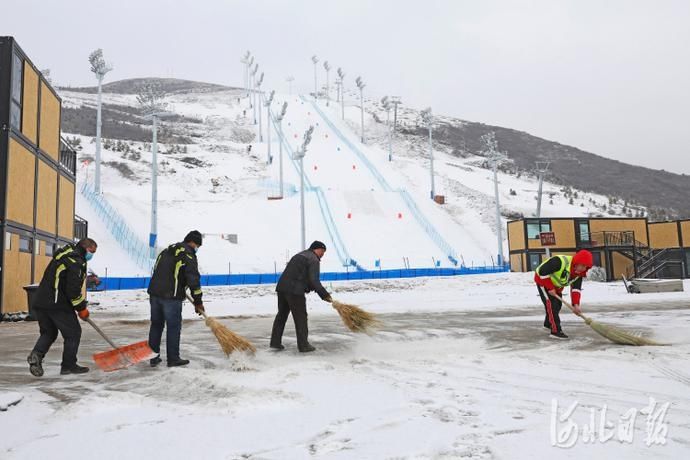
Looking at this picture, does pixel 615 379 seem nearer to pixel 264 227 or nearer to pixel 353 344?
pixel 353 344

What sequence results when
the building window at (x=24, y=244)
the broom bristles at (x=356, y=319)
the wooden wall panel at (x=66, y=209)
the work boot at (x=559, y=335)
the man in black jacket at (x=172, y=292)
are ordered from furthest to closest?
the wooden wall panel at (x=66, y=209), the building window at (x=24, y=244), the work boot at (x=559, y=335), the broom bristles at (x=356, y=319), the man in black jacket at (x=172, y=292)

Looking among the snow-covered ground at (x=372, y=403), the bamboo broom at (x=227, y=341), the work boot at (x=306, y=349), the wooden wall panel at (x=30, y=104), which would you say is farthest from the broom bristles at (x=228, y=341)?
the wooden wall panel at (x=30, y=104)

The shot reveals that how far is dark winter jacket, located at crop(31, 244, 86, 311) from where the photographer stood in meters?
5.79

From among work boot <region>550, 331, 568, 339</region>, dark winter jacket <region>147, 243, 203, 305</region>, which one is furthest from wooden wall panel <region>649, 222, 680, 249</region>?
dark winter jacket <region>147, 243, 203, 305</region>

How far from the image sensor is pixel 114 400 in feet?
14.4

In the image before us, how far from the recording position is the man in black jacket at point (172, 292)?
6.12 m

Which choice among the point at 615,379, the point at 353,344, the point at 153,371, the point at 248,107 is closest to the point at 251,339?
the point at 353,344

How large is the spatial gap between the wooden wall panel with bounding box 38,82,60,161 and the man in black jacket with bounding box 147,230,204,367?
1330 cm

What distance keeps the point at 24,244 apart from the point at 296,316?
39.6 ft

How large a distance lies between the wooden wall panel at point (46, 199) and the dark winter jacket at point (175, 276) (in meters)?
12.5

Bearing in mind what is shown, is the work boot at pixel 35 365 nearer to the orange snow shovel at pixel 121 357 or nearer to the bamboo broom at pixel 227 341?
the orange snow shovel at pixel 121 357

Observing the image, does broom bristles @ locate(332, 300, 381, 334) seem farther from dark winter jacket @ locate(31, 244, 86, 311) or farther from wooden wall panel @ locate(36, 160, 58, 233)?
wooden wall panel @ locate(36, 160, 58, 233)

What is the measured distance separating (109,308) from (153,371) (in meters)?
13.8

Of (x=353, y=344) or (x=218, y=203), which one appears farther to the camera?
(x=218, y=203)
